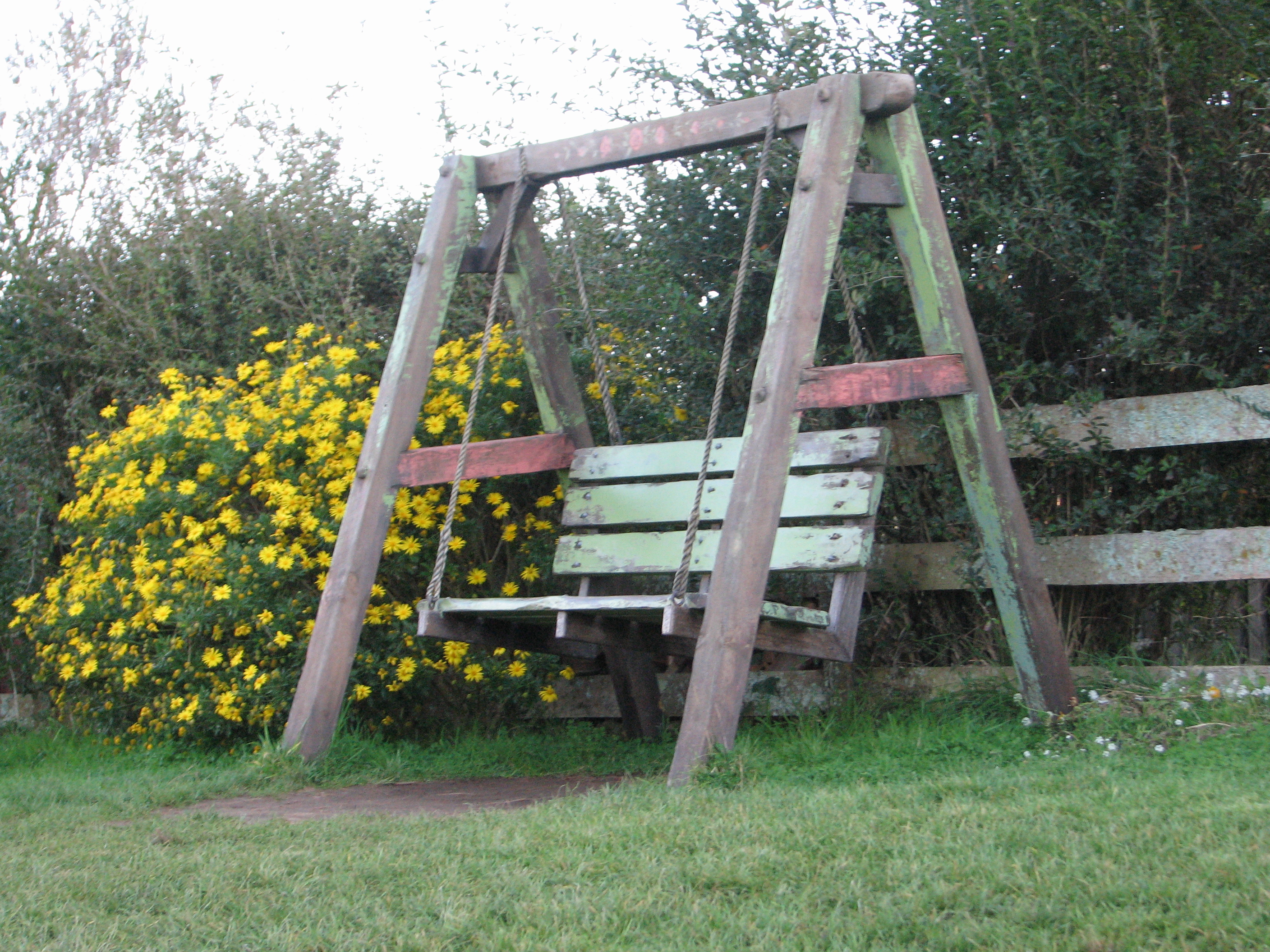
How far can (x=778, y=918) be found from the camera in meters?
2.02

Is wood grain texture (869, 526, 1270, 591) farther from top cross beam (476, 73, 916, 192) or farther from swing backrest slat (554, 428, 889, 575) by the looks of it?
top cross beam (476, 73, 916, 192)

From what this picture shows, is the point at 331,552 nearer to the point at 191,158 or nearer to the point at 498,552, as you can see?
the point at 498,552

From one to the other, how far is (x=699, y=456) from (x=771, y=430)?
3.71 feet

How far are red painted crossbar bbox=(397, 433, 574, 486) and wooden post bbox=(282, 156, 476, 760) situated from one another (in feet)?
0.20

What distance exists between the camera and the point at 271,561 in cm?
474

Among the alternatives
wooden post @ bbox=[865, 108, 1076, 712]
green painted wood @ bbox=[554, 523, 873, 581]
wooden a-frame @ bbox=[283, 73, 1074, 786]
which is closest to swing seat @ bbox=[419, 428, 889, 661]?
green painted wood @ bbox=[554, 523, 873, 581]

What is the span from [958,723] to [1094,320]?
160 cm

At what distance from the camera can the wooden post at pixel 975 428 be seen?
12.4ft

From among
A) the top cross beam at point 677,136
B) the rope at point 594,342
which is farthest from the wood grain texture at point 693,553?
the top cross beam at point 677,136

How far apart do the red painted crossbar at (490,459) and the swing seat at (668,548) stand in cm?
9

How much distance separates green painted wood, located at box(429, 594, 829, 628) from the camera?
11.5 feet

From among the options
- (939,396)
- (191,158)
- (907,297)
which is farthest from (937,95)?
(191,158)

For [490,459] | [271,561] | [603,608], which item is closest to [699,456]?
[490,459]

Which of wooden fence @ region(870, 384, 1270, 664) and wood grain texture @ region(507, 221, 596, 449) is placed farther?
wood grain texture @ region(507, 221, 596, 449)
